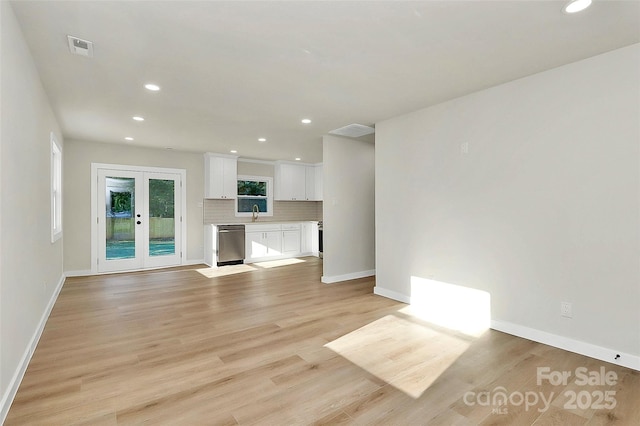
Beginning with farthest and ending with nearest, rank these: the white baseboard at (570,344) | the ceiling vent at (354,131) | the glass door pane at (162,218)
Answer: the glass door pane at (162,218) < the ceiling vent at (354,131) < the white baseboard at (570,344)

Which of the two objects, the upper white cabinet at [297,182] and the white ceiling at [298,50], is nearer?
the white ceiling at [298,50]

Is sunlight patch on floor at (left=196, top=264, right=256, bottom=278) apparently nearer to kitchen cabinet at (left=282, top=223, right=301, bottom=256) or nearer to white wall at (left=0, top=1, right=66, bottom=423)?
kitchen cabinet at (left=282, top=223, right=301, bottom=256)

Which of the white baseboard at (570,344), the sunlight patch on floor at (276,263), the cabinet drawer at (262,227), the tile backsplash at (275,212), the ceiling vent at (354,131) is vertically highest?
the ceiling vent at (354,131)

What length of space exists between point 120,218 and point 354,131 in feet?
16.3

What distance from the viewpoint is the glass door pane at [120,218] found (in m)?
6.23

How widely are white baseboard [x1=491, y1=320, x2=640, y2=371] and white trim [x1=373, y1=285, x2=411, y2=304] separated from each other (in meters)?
1.17

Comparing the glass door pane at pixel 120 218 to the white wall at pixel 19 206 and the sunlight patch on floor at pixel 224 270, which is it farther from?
the white wall at pixel 19 206

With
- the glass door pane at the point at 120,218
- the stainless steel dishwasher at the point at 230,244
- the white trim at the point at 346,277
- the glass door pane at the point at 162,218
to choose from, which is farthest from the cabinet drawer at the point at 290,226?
the glass door pane at the point at 120,218

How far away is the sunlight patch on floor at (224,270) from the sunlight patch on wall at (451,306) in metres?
3.67

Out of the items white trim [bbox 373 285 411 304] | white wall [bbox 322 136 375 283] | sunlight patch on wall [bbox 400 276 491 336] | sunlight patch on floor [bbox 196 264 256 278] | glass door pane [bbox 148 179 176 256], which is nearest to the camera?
sunlight patch on wall [bbox 400 276 491 336]

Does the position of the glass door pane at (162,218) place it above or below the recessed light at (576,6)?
below

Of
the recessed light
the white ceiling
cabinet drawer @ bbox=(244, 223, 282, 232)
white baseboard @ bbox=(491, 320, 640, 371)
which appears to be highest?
the white ceiling

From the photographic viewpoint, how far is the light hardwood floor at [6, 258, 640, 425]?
6.40 ft

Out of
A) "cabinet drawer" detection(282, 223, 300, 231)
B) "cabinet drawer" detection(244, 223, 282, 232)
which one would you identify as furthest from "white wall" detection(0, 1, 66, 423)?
"cabinet drawer" detection(282, 223, 300, 231)
